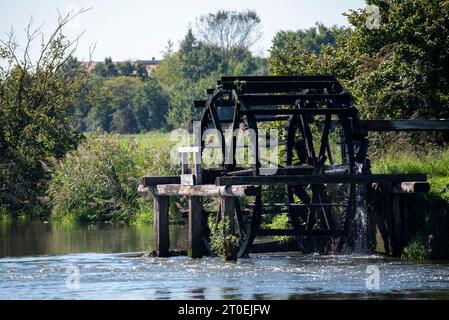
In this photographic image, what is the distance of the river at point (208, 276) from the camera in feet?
63.8

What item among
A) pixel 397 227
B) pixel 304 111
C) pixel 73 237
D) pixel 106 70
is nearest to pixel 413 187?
pixel 397 227

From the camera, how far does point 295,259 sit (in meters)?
25.1

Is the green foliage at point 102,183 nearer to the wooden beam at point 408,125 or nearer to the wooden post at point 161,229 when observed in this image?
the wooden post at point 161,229

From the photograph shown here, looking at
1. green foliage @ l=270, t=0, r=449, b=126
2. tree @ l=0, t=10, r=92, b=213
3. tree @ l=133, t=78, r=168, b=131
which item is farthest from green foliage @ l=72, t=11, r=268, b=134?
green foliage @ l=270, t=0, r=449, b=126

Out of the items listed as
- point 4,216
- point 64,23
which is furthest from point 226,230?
point 64,23

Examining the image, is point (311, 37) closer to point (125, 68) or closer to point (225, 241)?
point (125, 68)

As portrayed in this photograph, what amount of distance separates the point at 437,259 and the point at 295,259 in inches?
117

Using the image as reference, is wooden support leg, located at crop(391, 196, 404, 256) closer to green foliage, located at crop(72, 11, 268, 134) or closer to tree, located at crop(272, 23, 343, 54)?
green foliage, located at crop(72, 11, 268, 134)

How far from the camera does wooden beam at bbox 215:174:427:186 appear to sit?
928 inches

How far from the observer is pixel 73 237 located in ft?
109

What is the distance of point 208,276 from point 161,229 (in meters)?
4.63

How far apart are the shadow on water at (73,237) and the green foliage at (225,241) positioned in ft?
14.9

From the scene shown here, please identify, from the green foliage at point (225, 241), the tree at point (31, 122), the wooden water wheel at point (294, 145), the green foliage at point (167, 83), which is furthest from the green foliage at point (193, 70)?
the green foliage at point (225, 241)

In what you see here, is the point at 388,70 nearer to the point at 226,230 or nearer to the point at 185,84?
the point at 226,230
